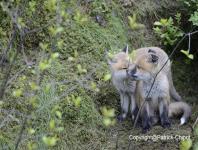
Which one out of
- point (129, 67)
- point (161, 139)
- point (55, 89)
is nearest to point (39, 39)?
point (55, 89)

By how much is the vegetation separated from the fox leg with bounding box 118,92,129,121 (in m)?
0.10

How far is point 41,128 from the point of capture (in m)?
5.86

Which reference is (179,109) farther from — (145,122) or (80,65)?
(80,65)

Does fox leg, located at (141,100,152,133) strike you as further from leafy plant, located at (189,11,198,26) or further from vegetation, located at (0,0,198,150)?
leafy plant, located at (189,11,198,26)

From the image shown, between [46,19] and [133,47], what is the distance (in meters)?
1.48

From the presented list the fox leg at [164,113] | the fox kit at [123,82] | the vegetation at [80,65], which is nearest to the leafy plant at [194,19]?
the vegetation at [80,65]

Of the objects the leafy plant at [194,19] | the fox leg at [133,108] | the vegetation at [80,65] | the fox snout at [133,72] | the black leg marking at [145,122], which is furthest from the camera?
the leafy plant at [194,19]

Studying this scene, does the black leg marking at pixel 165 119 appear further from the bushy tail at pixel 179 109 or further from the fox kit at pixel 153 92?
the bushy tail at pixel 179 109

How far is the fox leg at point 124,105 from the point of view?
21.5 ft

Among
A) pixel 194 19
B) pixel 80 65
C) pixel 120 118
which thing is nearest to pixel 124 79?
pixel 120 118

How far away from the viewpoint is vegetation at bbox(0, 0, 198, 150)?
576cm

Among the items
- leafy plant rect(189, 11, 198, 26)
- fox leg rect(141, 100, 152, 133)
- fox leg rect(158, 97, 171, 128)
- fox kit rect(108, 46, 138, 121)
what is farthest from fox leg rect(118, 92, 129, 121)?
leafy plant rect(189, 11, 198, 26)

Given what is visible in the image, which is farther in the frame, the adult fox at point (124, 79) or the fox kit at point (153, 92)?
the adult fox at point (124, 79)

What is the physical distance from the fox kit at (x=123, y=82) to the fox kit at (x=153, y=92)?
0.12 metres
